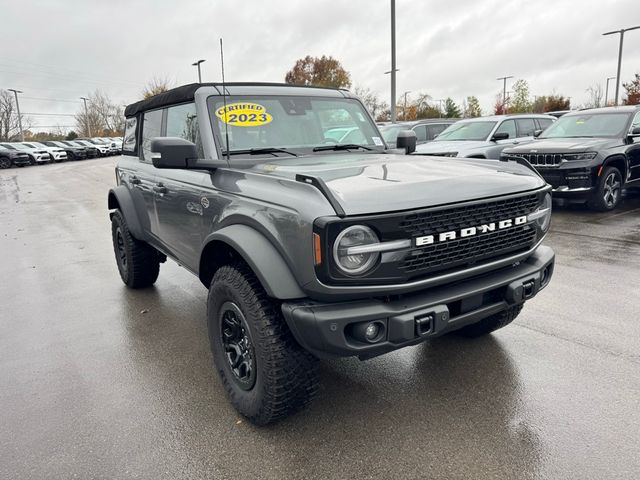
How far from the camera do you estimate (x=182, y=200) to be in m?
3.60

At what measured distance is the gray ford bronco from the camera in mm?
2271

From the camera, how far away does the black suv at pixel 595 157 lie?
326 inches

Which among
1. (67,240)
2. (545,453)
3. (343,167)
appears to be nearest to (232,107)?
(343,167)

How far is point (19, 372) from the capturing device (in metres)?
3.56

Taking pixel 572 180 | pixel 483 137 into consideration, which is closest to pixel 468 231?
pixel 572 180

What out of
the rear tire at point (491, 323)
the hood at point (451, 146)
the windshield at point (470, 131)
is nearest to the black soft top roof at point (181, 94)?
the rear tire at point (491, 323)

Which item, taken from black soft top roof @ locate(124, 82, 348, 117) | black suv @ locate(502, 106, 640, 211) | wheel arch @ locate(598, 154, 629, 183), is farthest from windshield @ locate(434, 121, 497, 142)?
black soft top roof @ locate(124, 82, 348, 117)

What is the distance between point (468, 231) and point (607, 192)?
758 cm

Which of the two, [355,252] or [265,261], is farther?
[265,261]

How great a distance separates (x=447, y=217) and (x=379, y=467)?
50.4 inches

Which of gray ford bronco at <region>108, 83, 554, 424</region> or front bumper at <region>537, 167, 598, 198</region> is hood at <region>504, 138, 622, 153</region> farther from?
gray ford bronco at <region>108, 83, 554, 424</region>

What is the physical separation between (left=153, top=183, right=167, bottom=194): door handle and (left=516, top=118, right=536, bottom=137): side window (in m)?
10.1

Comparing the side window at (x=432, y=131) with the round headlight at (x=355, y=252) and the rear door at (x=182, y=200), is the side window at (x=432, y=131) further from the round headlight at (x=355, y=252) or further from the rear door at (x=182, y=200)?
the round headlight at (x=355, y=252)

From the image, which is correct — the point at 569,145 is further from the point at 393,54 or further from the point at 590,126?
the point at 393,54
